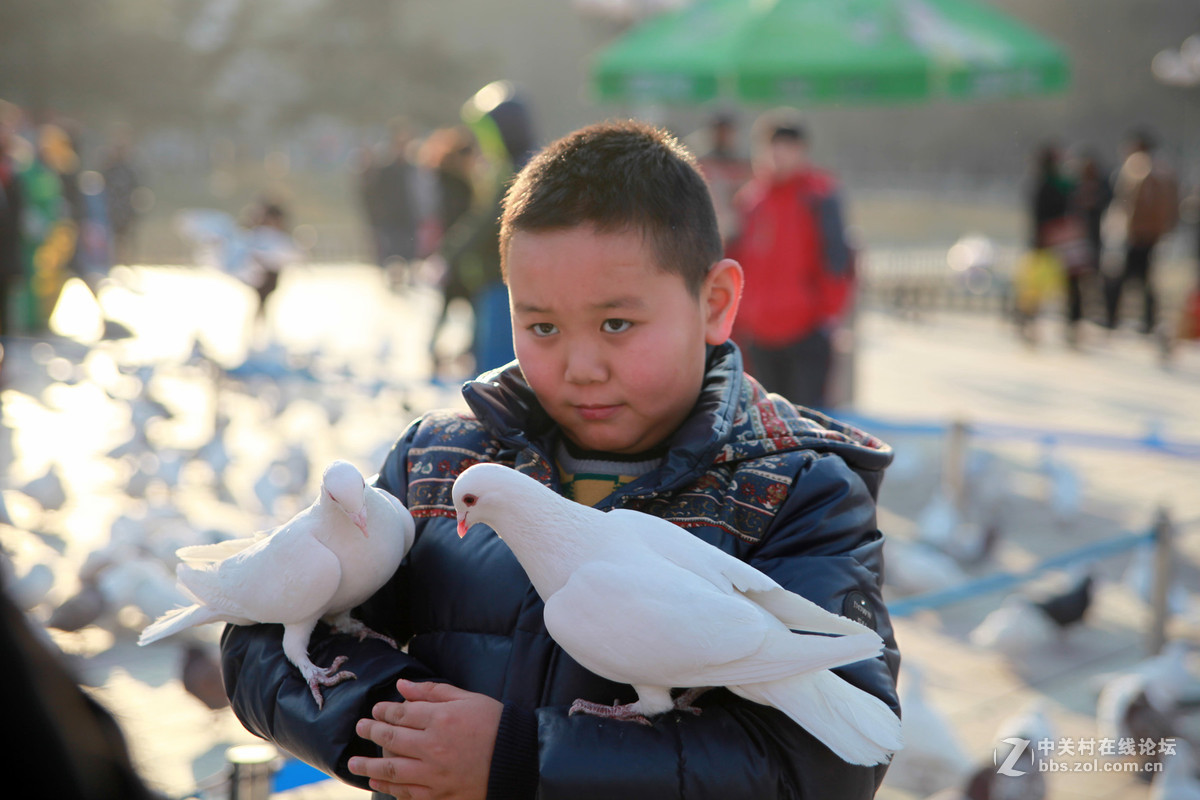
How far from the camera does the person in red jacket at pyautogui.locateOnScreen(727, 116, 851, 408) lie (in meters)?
5.85

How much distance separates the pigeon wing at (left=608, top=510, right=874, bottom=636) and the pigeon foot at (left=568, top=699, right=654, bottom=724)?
0.20 m

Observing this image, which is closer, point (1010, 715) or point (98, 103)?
point (1010, 715)

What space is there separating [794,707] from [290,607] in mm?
710

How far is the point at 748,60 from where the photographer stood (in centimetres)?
834

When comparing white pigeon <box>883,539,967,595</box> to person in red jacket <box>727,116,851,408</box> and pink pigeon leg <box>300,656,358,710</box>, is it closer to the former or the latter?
person in red jacket <box>727,116,851,408</box>

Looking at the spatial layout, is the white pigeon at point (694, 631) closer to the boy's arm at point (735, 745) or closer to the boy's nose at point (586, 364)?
the boy's arm at point (735, 745)

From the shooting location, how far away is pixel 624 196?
1.40 meters

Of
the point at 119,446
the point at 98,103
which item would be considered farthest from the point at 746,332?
the point at 98,103

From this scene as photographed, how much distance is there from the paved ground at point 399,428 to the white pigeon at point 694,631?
559 millimetres

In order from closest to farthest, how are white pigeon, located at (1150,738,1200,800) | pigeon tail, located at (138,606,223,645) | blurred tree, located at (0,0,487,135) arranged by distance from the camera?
pigeon tail, located at (138,606,223,645), white pigeon, located at (1150,738,1200,800), blurred tree, located at (0,0,487,135)

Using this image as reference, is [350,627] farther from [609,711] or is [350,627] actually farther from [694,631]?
[694,631]

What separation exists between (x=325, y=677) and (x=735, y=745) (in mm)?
566

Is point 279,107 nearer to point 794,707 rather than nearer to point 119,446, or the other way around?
point 119,446

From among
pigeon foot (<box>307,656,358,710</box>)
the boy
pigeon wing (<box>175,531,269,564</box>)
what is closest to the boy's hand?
the boy
